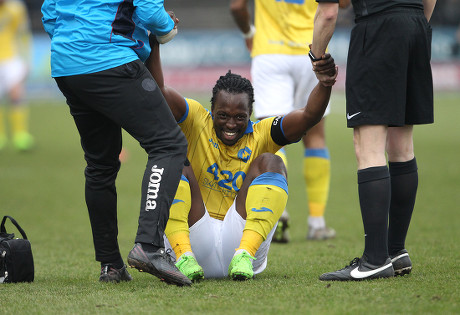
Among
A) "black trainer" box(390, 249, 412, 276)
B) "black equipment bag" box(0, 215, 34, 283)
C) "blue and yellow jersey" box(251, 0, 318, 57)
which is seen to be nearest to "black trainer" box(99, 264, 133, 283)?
"black equipment bag" box(0, 215, 34, 283)

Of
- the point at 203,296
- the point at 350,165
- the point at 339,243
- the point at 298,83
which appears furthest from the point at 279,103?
the point at 350,165

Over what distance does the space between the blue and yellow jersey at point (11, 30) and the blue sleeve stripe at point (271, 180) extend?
10804mm

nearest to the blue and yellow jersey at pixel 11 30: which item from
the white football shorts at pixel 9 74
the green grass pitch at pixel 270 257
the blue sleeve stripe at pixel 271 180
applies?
the white football shorts at pixel 9 74

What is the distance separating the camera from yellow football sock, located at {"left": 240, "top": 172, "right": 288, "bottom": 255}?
405 cm

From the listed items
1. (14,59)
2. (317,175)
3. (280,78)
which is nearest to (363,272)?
(317,175)

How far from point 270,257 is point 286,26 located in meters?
2.35

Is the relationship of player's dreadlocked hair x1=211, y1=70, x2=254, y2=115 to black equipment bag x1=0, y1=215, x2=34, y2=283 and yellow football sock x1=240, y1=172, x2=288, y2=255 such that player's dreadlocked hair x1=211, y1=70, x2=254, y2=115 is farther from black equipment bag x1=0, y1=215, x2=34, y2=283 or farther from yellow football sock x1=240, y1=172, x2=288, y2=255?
black equipment bag x1=0, y1=215, x2=34, y2=283

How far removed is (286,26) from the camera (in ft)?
21.2

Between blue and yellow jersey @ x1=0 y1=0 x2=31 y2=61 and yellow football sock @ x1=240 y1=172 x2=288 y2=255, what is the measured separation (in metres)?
10.9

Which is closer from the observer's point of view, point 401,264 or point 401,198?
point 401,264

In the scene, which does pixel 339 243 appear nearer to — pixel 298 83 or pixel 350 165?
pixel 298 83

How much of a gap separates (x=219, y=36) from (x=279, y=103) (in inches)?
779

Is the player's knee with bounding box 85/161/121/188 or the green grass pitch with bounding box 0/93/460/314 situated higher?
the player's knee with bounding box 85/161/121/188

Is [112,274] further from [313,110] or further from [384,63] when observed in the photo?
[384,63]
